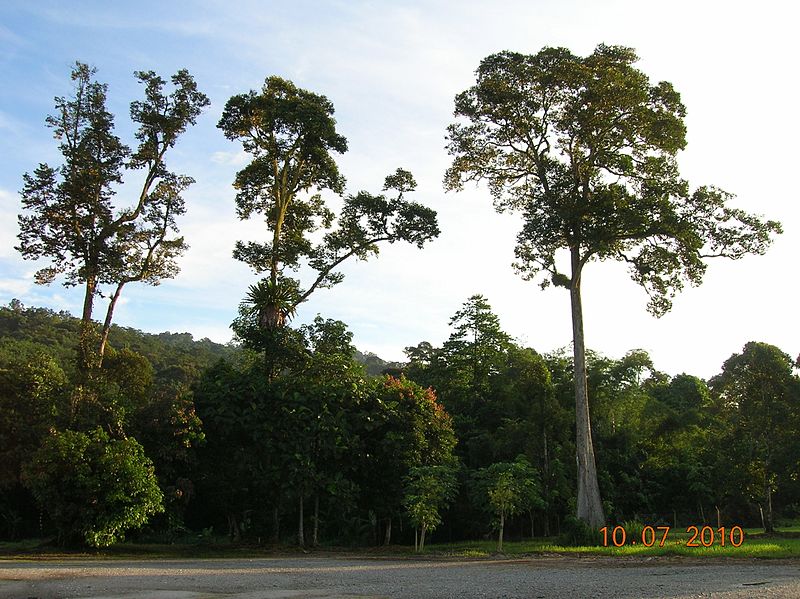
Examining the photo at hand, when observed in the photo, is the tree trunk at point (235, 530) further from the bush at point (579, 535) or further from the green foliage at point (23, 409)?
the bush at point (579, 535)

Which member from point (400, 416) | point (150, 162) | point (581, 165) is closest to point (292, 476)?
point (400, 416)

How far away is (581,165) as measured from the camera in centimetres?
2267

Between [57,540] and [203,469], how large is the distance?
15.1ft

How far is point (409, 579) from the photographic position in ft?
37.7

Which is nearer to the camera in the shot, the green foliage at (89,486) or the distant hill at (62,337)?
the green foliage at (89,486)

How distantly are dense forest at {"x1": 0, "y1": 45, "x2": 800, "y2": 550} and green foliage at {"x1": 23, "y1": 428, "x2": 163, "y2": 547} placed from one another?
56 millimetres

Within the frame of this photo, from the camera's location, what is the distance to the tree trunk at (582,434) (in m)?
20.3

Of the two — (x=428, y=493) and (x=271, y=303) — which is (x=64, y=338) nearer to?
(x=271, y=303)

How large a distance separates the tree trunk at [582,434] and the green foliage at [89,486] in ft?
42.4

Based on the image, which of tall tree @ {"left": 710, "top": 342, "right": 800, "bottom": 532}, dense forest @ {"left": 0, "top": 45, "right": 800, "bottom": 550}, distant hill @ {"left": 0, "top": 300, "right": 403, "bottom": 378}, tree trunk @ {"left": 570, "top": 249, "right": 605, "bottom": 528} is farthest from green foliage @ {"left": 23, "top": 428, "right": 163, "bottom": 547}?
distant hill @ {"left": 0, "top": 300, "right": 403, "bottom": 378}

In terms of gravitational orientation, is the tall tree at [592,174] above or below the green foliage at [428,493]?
above

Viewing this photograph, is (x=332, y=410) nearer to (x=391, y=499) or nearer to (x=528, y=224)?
(x=391, y=499)

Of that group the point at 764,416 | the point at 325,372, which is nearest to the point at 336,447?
the point at 325,372

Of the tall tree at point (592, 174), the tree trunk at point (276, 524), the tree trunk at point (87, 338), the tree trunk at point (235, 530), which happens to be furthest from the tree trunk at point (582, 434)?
the tree trunk at point (87, 338)
